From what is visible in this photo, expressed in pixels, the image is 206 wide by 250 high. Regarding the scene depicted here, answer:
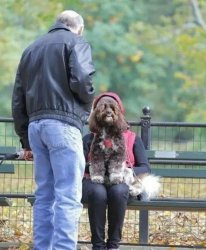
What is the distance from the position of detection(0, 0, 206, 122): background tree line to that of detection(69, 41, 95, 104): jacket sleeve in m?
20.1

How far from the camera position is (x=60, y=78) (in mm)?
7684

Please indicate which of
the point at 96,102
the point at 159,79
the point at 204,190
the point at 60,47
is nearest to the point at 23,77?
the point at 60,47

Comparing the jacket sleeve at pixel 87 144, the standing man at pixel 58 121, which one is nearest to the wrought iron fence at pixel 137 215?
the jacket sleeve at pixel 87 144

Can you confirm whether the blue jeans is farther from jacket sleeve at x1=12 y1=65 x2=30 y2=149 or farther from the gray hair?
the gray hair

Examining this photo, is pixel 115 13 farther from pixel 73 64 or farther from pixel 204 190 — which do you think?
pixel 73 64

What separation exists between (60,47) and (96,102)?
1.13m

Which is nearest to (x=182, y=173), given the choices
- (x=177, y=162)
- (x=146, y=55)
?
(x=177, y=162)

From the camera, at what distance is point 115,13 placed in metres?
39.1

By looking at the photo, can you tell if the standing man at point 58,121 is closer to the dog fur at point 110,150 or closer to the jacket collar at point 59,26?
the jacket collar at point 59,26

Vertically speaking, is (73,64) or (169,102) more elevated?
(169,102)

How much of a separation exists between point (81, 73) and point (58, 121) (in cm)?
42

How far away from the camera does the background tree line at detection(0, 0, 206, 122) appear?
31.6m

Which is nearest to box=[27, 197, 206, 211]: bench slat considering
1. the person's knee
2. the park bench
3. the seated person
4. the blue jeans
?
the park bench

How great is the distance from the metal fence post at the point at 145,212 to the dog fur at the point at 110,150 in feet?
2.53
